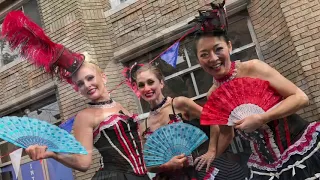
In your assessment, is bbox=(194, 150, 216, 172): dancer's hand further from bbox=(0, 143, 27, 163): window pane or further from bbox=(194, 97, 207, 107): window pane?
bbox=(0, 143, 27, 163): window pane

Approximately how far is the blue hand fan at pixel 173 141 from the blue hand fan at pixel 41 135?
323mm

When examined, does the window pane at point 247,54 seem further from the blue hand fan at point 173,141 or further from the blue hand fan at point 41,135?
the blue hand fan at point 41,135

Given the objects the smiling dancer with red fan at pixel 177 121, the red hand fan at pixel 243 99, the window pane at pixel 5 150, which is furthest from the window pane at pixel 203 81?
the window pane at pixel 5 150

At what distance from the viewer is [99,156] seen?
5.55ft

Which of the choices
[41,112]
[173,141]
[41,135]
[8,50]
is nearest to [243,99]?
[173,141]

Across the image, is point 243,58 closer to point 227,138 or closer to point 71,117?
point 227,138

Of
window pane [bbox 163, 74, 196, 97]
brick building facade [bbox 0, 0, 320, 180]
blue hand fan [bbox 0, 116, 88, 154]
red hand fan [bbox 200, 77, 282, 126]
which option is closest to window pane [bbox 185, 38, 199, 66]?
brick building facade [bbox 0, 0, 320, 180]

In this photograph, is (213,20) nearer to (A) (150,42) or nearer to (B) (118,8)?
(A) (150,42)

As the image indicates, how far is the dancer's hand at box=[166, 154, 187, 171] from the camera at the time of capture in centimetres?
158

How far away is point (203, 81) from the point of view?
193cm

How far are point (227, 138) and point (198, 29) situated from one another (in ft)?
1.66

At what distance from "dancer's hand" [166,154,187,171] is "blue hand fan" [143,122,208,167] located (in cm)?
2

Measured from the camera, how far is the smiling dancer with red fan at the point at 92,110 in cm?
166

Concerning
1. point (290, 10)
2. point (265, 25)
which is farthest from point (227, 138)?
point (290, 10)
